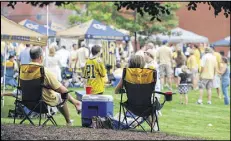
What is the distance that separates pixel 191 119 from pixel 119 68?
1225cm

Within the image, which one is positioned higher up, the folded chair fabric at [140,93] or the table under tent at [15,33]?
the table under tent at [15,33]

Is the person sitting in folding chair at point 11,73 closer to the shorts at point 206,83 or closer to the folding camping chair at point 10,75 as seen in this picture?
the folding camping chair at point 10,75

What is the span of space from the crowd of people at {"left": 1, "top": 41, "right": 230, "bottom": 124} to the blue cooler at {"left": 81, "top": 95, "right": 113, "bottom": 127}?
0.22 metres

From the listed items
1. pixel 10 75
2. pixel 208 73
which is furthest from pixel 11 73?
pixel 208 73

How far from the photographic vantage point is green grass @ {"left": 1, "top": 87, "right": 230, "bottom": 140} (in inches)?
535

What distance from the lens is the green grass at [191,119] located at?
535 inches

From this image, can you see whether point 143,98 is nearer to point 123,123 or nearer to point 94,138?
point 123,123

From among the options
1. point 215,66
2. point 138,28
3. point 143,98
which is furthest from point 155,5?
point 138,28

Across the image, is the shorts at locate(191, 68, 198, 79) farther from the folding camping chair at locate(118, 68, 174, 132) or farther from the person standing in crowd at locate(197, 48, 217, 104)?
the folding camping chair at locate(118, 68, 174, 132)

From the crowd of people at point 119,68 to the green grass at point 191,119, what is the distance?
74 centimetres

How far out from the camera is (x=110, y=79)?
26234 mm

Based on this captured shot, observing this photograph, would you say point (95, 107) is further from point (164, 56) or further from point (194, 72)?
point (194, 72)

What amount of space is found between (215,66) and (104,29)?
917cm

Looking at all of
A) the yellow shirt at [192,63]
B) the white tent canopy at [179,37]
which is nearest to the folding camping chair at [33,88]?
the yellow shirt at [192,63]
